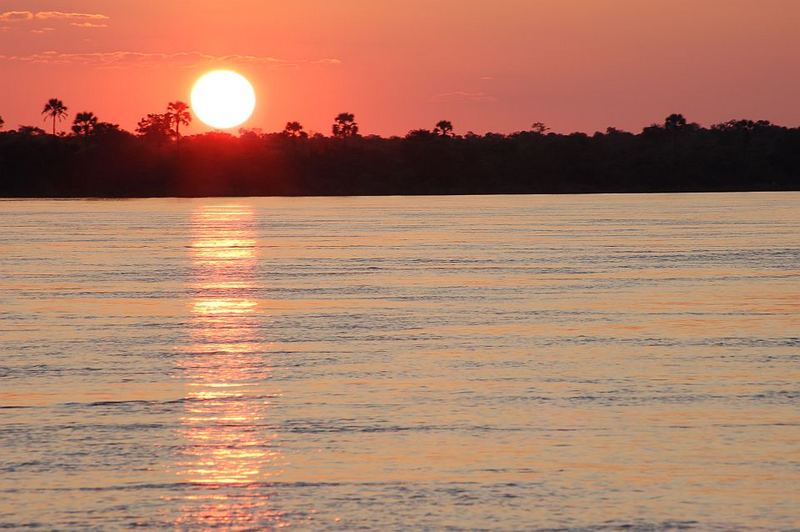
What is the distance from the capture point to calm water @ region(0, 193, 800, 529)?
1416cm

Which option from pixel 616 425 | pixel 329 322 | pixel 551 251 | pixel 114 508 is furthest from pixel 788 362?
pixel 551 251

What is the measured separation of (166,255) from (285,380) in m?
42.7

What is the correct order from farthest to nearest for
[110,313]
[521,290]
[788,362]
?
[521,290]
[110,313]
[788,362]

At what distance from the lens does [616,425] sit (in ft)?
59.4

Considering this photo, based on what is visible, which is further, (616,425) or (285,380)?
(285,380)

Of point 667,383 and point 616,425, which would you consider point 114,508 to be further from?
point 667,383

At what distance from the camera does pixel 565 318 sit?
32.1 m

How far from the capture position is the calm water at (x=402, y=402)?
14.2 meters

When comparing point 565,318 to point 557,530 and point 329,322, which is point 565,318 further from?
point 557,530

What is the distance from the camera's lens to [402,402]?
2008 centimetres

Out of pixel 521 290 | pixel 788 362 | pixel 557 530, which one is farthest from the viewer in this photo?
pixel 521 290

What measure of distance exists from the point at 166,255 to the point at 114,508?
167 ft

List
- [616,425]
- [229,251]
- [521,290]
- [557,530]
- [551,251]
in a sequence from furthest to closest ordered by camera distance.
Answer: [229,251]
[551,251]
[521,290]
[616,425]
[557,530]

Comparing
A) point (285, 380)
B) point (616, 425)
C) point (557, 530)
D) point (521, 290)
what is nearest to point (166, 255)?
point (521, 290)
